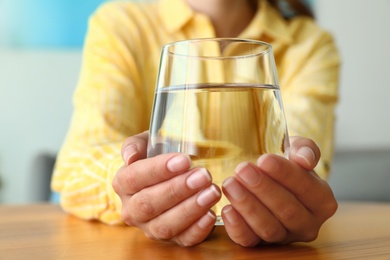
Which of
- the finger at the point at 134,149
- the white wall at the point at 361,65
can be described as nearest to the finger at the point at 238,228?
the finger at the point at 134,149

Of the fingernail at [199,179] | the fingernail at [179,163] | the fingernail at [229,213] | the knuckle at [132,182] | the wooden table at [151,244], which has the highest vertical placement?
the fingernail at [179,163]

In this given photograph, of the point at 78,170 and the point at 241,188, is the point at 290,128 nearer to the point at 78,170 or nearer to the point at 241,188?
the point at 78,170

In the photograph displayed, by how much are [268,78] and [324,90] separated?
2.26ft

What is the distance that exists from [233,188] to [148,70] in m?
0.73

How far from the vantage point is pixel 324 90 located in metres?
1.05

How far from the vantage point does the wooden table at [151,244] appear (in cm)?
39

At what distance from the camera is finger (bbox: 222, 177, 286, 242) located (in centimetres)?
35

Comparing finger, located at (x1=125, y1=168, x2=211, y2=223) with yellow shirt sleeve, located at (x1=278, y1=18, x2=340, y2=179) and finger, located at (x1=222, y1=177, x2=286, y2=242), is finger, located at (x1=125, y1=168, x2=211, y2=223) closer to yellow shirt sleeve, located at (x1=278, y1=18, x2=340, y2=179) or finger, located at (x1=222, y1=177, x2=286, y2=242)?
finger, located at (x1=222, y1=177, x2=286, y2=242)

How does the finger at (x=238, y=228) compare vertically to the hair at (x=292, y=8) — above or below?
below

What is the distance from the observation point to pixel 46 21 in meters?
2.19

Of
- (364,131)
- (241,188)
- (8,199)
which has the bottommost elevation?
(8,199)

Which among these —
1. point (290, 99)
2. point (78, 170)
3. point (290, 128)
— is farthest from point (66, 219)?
point (290, 99)

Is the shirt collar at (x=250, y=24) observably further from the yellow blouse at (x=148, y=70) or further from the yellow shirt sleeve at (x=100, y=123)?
the yellow shirt sleeve at (x=100, y=123)

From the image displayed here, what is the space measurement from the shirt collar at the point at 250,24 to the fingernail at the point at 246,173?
75 cm
